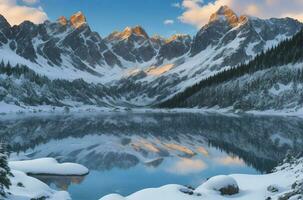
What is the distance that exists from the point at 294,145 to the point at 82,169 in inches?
1342

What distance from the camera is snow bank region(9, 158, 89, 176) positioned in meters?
44.9

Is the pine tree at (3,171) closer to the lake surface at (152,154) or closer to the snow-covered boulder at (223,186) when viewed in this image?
the lake surface at (152,154)

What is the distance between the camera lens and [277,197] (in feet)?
99.3

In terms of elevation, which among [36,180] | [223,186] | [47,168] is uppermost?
[223,186]

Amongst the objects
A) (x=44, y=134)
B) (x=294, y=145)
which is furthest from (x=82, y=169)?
(x=44, y=134)

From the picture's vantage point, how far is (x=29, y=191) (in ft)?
111

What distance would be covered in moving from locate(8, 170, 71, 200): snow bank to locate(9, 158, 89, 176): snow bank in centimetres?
654

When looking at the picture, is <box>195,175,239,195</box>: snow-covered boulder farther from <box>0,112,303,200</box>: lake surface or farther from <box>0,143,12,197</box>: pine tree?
<box>0,143,12,197</box>: pine tree

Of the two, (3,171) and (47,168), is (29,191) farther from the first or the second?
(47,168)

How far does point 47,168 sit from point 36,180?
8183 millimetres

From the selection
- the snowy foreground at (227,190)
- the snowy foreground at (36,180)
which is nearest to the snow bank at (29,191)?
the snowy foreground at (36,180)

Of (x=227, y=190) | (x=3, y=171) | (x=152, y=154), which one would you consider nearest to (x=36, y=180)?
(x=3, y=171)

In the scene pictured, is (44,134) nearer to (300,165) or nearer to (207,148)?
(207,148)

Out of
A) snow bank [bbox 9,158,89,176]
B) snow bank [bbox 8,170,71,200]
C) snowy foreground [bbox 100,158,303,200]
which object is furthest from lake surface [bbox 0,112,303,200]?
snowy foreground [bbox 100,158,303,200]
